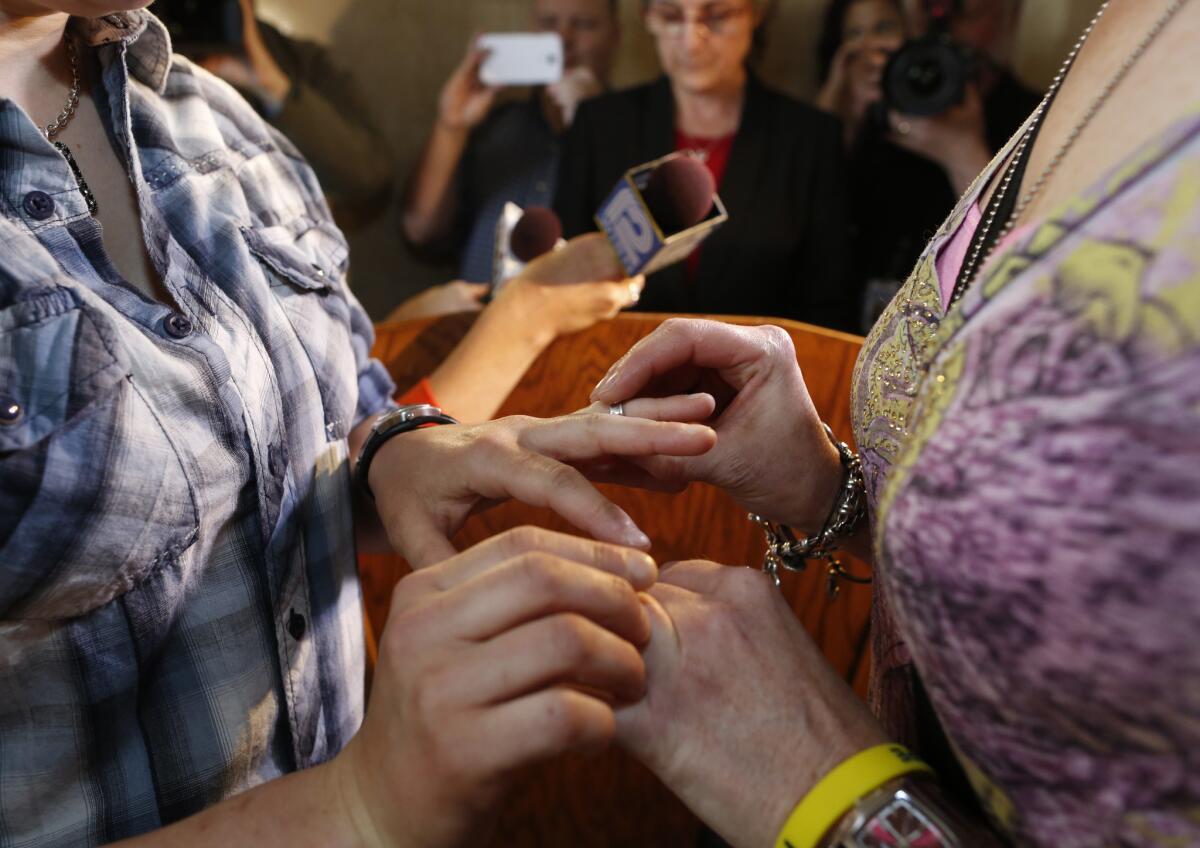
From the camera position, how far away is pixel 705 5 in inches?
77.7

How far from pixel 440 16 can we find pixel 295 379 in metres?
2.37

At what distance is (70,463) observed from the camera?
533 mm

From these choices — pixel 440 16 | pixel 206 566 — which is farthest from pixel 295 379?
pixel 440 16

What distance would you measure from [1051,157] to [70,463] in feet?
1.82

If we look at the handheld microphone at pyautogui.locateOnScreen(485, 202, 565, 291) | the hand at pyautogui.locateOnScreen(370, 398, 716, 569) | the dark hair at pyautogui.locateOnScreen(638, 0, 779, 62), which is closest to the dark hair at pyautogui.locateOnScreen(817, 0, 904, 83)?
the dark hair at pyautogui.locateOnScreen(638, 0, 779, 62)

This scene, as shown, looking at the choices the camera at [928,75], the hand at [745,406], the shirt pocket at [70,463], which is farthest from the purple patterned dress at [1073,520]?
the camera at [928,75]

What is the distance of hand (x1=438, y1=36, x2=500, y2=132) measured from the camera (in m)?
2.39

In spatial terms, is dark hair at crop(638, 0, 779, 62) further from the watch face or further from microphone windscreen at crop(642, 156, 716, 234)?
the watch face

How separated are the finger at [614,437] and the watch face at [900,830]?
9.0 inches

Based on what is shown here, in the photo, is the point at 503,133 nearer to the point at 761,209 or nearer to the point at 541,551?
the point at 761,209

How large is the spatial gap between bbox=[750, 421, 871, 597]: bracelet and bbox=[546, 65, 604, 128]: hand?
5.99 feet

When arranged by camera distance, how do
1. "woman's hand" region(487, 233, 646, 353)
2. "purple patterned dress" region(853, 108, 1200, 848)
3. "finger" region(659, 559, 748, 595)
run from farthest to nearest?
1. "woman's hand" region(487, 233, 646, 353)
2. "finger" region(659, 559, 748, 595)
3. "purple patterned dress" region(853, 108, 1200, 848)

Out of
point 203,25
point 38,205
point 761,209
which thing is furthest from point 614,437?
point 203,25

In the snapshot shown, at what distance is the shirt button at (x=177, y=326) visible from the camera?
2.01 feet
